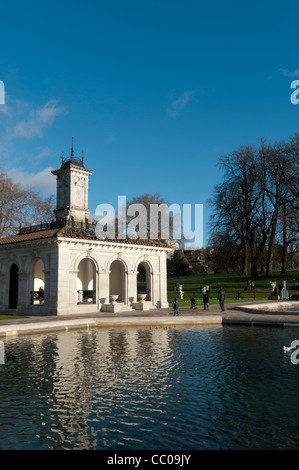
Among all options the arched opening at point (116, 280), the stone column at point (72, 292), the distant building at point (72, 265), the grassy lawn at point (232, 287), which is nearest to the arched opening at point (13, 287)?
the distant building at point (72, 265)

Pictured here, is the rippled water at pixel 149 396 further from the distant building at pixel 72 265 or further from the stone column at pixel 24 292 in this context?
the stone column at pixel 24 292

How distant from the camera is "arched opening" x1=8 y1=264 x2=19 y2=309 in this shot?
3192cm

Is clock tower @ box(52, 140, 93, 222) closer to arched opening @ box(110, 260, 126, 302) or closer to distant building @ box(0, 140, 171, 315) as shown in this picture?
distant building @ box(0, 140, 171, 315)

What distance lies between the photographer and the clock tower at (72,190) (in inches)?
1423

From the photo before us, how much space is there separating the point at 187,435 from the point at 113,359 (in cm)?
645

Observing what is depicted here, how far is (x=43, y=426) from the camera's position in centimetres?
755

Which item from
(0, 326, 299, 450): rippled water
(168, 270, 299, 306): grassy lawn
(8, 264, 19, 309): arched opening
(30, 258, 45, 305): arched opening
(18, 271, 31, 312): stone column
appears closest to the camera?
(0, 326, 299, 450): rippled water

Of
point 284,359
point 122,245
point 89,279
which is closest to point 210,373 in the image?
point 284,359

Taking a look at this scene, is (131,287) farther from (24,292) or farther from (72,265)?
(24,292)

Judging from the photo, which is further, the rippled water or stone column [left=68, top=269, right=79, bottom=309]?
stone column [left=68, top=269, right=79, bottom=309]

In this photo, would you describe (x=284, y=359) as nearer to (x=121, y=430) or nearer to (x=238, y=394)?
(x=238, y=394)

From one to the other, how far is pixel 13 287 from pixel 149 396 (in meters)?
25.5

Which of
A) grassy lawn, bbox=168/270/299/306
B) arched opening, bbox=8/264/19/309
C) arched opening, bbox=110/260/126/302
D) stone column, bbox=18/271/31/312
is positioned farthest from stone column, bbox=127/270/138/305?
arched opening, bbox=8/264/19/309

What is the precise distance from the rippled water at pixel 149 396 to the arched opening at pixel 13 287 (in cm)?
1649
